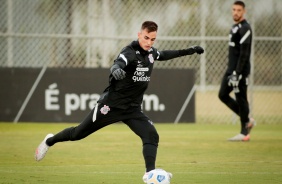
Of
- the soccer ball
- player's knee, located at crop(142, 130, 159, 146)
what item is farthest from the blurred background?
the soccer ball

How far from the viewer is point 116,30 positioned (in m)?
20.0

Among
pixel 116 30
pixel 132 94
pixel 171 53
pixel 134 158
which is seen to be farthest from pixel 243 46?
pixel 116 30

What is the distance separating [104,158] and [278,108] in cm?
1212

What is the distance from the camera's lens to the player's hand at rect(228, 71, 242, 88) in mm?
14766

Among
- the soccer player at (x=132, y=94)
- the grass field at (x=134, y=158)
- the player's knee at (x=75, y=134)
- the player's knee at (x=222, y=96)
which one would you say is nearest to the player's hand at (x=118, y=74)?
the soccer player at (x=132, y=94)

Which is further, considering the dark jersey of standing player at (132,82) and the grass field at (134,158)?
the grass field at (134,158)

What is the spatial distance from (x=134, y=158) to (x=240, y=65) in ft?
12.1

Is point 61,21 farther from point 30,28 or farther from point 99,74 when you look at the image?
point 99,74

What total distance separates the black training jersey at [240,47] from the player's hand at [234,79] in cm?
8

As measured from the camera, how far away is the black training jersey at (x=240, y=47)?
14.7 meters

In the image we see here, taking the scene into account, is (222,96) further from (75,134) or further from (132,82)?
(132,82)

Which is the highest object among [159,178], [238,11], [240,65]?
[238,11]

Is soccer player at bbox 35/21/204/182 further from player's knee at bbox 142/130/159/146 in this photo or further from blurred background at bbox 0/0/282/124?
blurred background at bbox 0/0/282/124

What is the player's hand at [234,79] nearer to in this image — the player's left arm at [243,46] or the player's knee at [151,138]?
the player's left arm at [243,46]
